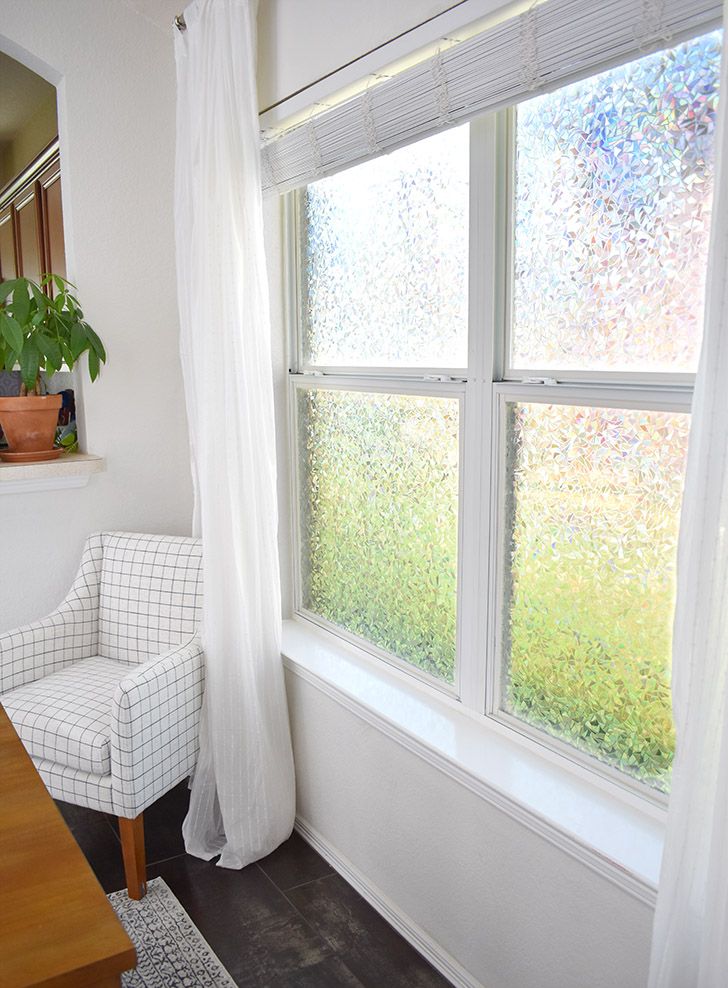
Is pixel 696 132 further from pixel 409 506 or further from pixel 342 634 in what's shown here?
pixel 342 634

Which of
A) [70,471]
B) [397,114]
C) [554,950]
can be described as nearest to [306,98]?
[397,114]

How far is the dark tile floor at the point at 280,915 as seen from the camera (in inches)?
77.5

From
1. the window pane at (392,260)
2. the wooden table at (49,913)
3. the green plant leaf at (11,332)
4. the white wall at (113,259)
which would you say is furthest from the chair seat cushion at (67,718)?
the window pane at (392,260)

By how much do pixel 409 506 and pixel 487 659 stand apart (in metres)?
0.47

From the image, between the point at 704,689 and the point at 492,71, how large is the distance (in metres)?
1.21

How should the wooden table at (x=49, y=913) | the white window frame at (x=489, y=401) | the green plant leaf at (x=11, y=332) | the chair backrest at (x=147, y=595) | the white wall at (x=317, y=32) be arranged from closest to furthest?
the wooden table at (x=49, y=913) < the white window frame at (x=489, y=401) < the white wall at (x=317, y=32) < the green plant leaf at (x=11, y=332) < the chair backrest at (x=147, y=595)

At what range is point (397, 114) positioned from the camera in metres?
1.90

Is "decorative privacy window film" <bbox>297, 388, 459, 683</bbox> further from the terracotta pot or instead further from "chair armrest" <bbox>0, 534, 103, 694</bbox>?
the terracotta pot

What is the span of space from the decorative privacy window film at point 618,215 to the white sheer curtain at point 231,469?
33.8 inches

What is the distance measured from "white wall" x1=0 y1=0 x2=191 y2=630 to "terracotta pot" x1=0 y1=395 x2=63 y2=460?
0.44ft

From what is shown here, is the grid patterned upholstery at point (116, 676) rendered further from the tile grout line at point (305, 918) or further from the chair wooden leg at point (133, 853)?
the tile grout line at point (305, 918)

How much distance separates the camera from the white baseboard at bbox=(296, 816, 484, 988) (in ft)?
6.35

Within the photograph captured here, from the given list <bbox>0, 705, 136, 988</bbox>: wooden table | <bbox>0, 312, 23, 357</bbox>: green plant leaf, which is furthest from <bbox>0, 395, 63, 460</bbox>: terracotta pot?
<bbox>0, 705, 136, 988</bbox>: wooden table

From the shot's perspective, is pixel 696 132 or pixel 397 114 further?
pixel 397 114
